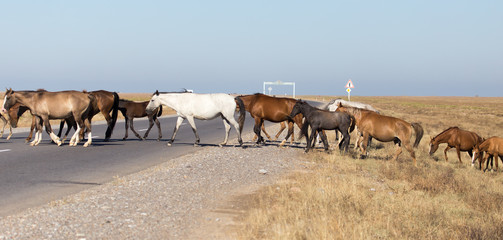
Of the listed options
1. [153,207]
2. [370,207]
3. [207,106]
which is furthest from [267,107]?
[153,207]

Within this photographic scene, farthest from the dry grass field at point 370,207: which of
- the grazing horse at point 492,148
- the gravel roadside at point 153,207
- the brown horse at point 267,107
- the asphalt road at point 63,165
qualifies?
the brown horse at point 267,107

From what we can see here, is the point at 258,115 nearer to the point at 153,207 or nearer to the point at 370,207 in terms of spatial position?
the point at 370,207

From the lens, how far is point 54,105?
16.4m

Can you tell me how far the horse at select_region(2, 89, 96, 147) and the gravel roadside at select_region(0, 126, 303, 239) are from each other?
5687mm

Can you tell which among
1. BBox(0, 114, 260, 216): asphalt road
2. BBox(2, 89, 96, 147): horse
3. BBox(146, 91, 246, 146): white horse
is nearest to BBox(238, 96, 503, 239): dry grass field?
BBox(0, 114, 260, 216): asphalt road

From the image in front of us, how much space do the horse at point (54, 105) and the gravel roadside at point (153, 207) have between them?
5.69m

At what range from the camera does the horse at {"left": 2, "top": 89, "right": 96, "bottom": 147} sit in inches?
643

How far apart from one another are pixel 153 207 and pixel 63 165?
530cm

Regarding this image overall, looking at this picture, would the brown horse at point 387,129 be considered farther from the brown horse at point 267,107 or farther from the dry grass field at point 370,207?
the brown horse at point 267,107

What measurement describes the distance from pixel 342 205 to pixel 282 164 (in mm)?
5462

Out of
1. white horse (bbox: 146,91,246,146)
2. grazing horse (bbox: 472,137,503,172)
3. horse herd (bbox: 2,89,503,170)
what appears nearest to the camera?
horse herd (bbox: 2,89,503,170)

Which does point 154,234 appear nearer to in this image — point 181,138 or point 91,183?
point 91,183

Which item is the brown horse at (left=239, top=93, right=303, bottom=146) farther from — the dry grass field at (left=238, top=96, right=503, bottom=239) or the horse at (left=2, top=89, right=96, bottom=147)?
the horse at (left=2, top=89, right=96, bottom=147)

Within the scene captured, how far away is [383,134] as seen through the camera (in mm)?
15031
